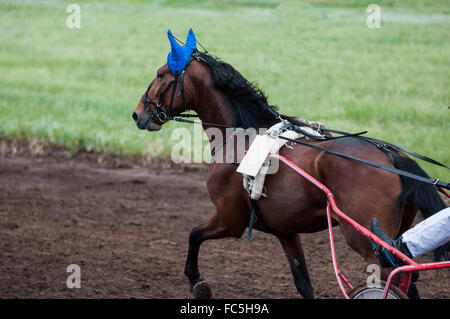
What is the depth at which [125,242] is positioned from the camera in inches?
287

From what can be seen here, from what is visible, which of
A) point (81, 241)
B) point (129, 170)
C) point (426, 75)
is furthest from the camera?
point (426, 75)

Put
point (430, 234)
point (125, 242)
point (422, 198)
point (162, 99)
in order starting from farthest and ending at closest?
point (125, 242), point (162, 99), point (422, 198), point (430, 234)

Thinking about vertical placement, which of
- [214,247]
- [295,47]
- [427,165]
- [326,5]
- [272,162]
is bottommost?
[214,247]

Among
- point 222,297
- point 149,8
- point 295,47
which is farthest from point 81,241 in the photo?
point 149,8

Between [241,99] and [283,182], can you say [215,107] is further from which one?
[283,182]

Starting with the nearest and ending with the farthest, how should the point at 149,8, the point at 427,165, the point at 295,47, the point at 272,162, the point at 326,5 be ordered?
the point at 272,162
the point at 427,165
the point at 295,47
the point at 326,5
the point at 149,8

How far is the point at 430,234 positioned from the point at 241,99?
209cm

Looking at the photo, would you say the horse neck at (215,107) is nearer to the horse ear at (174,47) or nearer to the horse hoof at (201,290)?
the horse ear at (174,47)

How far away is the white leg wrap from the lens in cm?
401

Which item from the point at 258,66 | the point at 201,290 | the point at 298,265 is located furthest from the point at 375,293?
the point at 258,66
